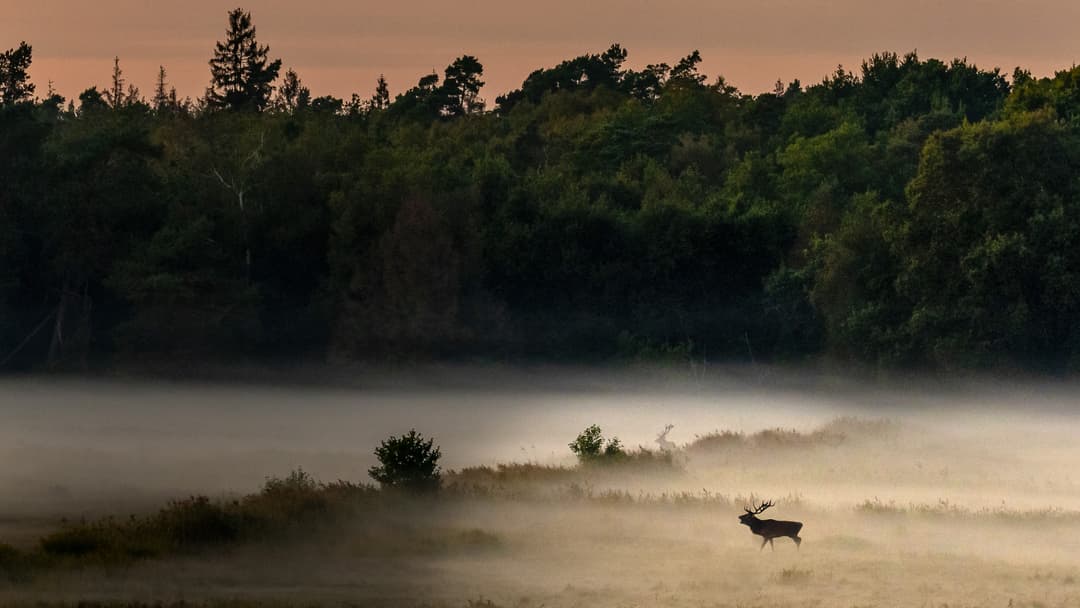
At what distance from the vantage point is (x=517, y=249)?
83500 millimetres

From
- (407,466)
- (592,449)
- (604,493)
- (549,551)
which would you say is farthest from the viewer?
(592,449)

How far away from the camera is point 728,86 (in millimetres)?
124062

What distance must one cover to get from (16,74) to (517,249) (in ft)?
92.9

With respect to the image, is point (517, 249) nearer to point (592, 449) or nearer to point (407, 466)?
point (592, 449)

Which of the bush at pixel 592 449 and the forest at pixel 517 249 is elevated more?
the forest at pixel 517 249

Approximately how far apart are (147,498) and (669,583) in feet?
61.0

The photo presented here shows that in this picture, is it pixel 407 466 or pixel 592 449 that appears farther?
pixel 592 449

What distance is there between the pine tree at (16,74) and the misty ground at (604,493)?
18543 mm

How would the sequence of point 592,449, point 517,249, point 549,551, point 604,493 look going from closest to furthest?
point 549,551
point 604,493
point 592,449
point 517,249

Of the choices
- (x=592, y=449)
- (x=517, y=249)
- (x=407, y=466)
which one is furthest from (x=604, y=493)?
(x=517, y=249)

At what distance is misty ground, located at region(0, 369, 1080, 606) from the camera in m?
24.5

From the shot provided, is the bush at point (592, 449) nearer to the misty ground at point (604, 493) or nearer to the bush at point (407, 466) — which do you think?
the misty ground at point (604, 493)

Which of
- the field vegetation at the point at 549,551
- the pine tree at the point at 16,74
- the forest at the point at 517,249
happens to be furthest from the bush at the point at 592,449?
the pine tree at the point at 16,74

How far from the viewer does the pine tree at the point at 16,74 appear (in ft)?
295
